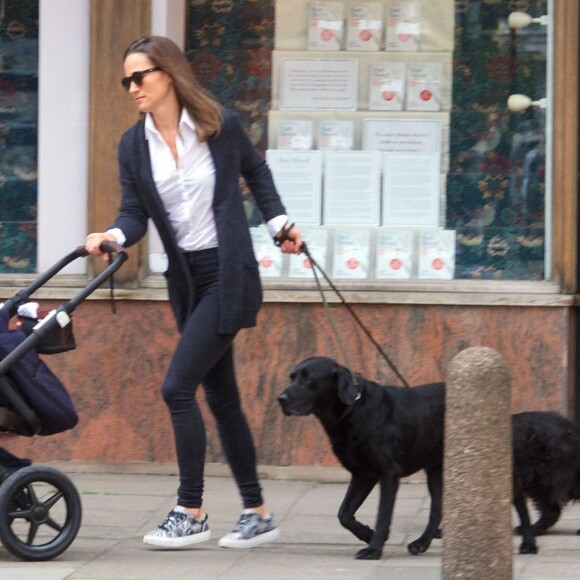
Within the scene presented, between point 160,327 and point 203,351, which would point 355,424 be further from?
point 160,327

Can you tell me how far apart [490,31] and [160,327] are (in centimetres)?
224

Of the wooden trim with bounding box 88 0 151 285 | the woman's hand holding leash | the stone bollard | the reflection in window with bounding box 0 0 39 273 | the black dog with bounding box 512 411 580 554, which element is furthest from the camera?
the reflection in window with bounding box 0 0 39 273

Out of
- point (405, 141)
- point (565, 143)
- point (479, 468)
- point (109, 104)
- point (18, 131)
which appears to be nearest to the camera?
point (479, 468)

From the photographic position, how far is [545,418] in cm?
633

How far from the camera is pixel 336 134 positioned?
7957mm

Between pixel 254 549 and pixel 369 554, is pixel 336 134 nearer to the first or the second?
pixel 254 549

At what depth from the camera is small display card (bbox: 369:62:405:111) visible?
7.93 meters

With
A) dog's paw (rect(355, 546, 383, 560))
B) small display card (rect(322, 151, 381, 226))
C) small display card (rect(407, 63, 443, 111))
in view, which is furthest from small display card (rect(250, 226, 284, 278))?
dog's paw (rect(355, 546, 383, 560))

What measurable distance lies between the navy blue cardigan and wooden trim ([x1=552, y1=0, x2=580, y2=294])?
2043 mm

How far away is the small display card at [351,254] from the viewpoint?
788 centimetres

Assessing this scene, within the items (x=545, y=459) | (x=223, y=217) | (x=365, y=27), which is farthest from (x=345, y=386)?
(x=365, y=27)

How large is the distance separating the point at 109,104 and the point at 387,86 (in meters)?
1.42

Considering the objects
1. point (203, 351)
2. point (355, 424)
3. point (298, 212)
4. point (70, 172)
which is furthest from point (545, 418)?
point (70, 172)

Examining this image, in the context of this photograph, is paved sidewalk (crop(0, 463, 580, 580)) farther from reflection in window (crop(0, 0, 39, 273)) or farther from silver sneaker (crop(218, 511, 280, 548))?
reflection in window (crop(0, 0, 39, 273))
